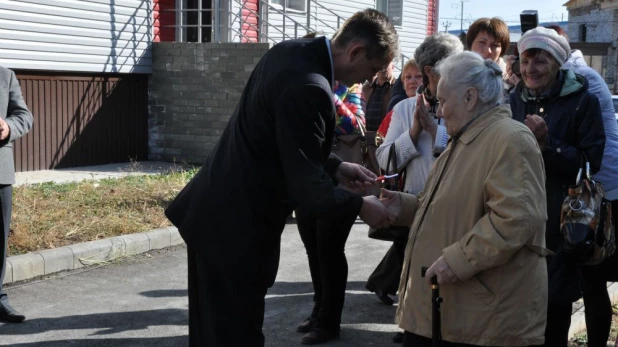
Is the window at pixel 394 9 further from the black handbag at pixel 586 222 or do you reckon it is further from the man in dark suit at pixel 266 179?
the man in dark suit at pixel 266 179

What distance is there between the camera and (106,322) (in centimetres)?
598

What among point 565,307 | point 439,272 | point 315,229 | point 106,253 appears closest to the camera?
point 439,272

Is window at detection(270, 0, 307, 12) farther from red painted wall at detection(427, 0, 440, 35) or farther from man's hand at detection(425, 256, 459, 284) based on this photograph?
man's hand at detection(425, 256, 459, 284)

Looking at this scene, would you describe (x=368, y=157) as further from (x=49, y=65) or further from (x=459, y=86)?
(x=49, y=65)

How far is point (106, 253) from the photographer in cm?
791

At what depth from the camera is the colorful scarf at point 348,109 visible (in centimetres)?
627

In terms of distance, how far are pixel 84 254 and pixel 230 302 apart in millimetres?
4434

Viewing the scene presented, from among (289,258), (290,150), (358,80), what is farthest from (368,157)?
(290,150)

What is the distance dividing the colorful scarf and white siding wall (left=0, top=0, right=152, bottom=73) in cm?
792

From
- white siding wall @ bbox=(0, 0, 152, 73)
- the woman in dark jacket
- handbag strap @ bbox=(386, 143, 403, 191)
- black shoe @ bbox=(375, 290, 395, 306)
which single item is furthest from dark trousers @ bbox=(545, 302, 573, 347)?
white siding wall @ bbox=(0, 0, 152, 73)

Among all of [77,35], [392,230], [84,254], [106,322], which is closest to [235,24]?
[77,35]

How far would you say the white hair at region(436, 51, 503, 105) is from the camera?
3.39 metres

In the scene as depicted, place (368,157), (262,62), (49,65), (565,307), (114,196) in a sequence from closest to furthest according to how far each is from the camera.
A: (262,62)
(565,307)
(368,157)
(114,196)
(49,65)

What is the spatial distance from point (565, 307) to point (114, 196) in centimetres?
687
